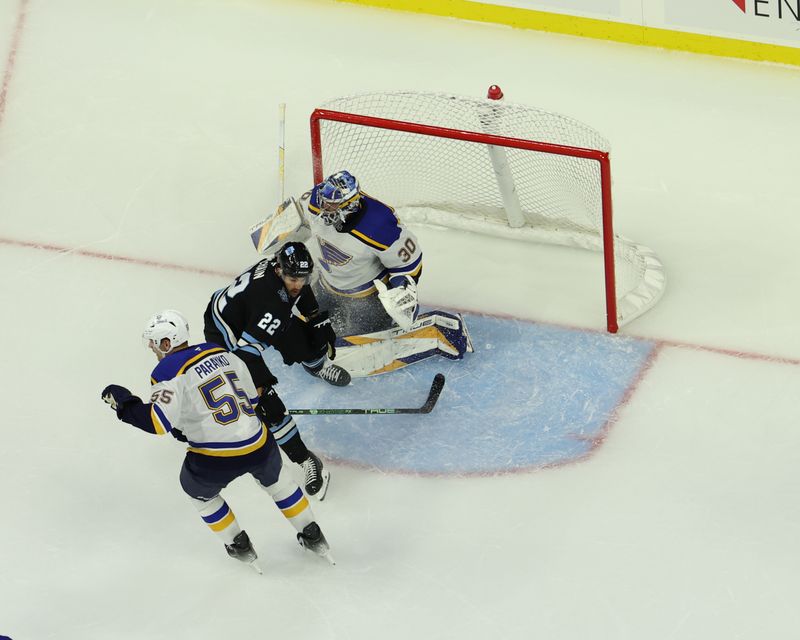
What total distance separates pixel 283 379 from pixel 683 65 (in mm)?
2508

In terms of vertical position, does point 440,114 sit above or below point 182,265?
above

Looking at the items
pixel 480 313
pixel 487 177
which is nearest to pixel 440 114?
pixel 487 177

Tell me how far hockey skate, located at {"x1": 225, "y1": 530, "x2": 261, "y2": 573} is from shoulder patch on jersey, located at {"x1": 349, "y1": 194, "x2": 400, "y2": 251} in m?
1.12

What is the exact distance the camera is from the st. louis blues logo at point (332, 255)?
556 centimetres

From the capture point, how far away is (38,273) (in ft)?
20.3

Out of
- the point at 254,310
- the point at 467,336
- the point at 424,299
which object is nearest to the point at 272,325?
the point at 254,310

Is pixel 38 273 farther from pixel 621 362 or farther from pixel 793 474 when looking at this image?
pixel 793 474

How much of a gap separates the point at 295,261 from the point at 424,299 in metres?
1.06

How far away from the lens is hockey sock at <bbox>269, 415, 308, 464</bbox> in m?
5.29

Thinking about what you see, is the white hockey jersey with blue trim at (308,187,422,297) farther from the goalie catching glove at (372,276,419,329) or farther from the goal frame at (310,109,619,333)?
the goal frame at (310,109,619,333)

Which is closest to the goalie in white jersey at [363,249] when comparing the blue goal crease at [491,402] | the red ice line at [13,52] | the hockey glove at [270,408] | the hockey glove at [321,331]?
the hockey glove at [321,331]

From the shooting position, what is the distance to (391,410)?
5520 millimetres

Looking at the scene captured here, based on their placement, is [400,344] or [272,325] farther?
[400,344]

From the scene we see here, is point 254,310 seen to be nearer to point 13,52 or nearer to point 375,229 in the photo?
point 375,229
